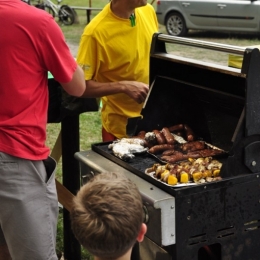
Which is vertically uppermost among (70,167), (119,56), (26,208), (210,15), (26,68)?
(26,68)

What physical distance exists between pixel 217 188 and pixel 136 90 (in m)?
1.00

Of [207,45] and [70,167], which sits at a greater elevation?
[207,45]

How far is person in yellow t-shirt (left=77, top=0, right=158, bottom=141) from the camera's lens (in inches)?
131

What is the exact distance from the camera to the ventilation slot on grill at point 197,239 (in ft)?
8.11

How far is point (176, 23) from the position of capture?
15289 millimetres

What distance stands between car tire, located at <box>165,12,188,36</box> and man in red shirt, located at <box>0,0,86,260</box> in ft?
42.3

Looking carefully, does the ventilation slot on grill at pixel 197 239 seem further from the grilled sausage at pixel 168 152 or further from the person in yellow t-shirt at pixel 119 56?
the person in yellow t-shirt at pixel 119 56

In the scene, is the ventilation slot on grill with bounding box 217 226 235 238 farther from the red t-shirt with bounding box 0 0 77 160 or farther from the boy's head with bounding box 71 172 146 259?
the red t-shirt with bounding box 0 0 77 160

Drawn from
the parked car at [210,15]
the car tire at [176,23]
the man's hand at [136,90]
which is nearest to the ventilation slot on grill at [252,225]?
the man's hand at [136,90]

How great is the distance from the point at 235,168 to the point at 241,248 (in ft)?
1.20

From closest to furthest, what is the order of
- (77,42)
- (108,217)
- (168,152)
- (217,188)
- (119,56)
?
(108,217) < (217,188) < (168,152) < (119,56) < (77,42)

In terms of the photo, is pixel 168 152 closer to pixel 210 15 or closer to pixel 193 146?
pixel 193 146

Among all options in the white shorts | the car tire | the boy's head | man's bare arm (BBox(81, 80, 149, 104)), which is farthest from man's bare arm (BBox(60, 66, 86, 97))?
the car tire

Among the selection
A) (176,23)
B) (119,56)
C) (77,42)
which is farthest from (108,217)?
(176,23)
